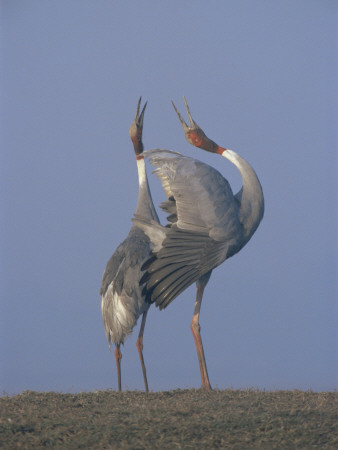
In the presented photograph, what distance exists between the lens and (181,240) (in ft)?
24.4

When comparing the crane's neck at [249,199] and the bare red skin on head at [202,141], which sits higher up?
the bare red skin on head at [202,141]

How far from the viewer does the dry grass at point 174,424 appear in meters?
5.61

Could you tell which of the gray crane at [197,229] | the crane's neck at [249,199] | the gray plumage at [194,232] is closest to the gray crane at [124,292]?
the gray crane at [197,229]

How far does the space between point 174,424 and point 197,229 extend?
2.31m

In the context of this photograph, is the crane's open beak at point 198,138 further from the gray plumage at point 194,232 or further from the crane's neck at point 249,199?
the gray plumage at point 194,232

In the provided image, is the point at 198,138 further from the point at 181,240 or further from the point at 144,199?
the point at 181,240

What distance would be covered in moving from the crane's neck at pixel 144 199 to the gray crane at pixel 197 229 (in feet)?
3.43

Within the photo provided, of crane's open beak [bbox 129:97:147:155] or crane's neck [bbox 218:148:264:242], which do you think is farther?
crane's open beak [bbox 129:97:147:155]

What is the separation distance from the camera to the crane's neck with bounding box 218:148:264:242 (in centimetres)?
774

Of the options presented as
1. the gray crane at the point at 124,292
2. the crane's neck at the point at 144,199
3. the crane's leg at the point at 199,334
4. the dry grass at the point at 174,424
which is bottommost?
the dry grass at the point at 174,424

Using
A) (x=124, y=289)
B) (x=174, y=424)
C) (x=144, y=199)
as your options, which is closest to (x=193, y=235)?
(x=124, y=289)

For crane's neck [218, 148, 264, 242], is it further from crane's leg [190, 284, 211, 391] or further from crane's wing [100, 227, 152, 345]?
crane's wing [100, 227, 152, 345]

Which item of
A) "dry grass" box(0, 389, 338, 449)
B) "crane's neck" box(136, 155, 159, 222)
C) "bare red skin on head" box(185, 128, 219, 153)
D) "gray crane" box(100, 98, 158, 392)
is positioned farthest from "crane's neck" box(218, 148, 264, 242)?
"dry grass" box(0, 389, 338, 449)

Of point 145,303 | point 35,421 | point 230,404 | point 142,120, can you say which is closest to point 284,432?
point 230,404
